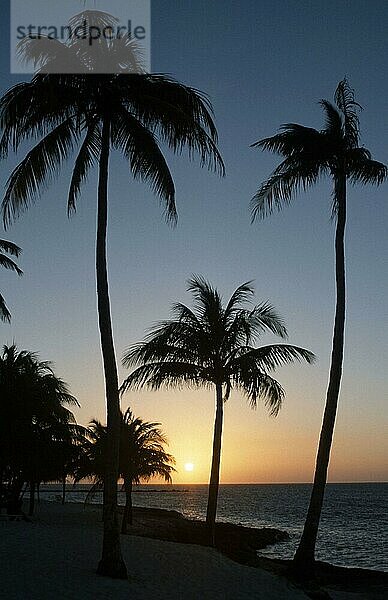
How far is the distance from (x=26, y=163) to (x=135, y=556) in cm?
1092

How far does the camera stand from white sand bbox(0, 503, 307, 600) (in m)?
14.1

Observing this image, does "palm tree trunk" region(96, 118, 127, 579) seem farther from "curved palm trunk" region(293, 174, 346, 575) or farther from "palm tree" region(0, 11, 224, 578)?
"curved palm trunk" region(293, 174, 346, 575)

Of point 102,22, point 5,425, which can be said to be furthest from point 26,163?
point 5,425

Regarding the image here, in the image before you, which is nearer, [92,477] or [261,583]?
[261,583]

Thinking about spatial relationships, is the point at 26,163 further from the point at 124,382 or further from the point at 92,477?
the point at 92,477

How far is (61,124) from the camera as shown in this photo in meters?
17.6

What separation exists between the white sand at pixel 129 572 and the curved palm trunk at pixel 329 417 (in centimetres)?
201

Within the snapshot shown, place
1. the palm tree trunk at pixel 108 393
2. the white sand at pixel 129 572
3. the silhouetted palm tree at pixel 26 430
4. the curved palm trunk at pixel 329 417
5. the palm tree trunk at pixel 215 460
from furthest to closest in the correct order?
the silhouetted palm tree at pixel 26 430
the palm tree trunk at pixel 215 460
the curved palm trunk at pixel 329 417
the palm tree trunk at pixel 108 393
the white sand at pixel 129 572

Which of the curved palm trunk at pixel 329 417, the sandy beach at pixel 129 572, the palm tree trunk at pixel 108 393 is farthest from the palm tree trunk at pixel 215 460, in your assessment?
the palm tree trunk at pixel 108 393

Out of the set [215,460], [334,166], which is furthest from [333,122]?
[215,460]

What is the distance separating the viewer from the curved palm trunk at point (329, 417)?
21.2 meters

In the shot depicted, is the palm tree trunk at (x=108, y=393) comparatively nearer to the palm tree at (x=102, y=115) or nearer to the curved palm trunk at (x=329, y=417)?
the palm tree at (x=102, y=115)

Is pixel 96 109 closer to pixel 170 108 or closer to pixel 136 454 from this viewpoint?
pixel 170 108

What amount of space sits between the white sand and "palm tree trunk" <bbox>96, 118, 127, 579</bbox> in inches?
22.2
